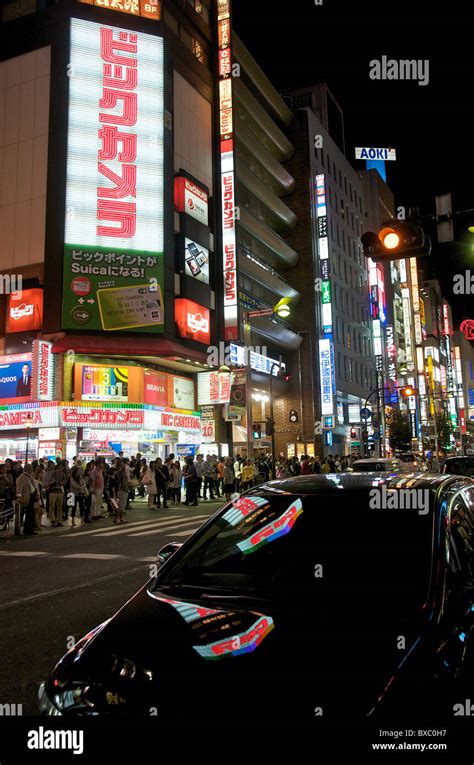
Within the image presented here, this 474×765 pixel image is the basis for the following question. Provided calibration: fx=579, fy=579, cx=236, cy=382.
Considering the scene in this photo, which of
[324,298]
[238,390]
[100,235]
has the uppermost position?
[324,298]

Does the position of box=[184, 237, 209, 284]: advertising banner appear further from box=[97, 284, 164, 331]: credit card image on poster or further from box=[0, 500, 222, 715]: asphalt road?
box=[0, 500, 222, 715]: asphalt road

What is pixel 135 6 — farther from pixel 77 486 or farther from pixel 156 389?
pixel 77 486

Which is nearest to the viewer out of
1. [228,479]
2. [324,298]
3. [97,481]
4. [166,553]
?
[166,553]

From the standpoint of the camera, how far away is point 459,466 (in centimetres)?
1212

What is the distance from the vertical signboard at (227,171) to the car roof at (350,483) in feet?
103

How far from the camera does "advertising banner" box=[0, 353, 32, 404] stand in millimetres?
27953

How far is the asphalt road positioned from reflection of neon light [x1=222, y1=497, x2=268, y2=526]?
1231 mm

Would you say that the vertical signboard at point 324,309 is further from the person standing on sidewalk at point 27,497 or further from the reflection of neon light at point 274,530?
the reflection of neon light at point 274,530

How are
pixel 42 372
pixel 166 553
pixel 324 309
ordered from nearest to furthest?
pixel 166 553 < pixel 42 372 < pixel 324 309

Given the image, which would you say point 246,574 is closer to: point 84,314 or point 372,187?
point 84,314

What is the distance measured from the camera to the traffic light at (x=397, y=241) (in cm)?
798

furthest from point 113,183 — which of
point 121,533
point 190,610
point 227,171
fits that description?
point 190,610

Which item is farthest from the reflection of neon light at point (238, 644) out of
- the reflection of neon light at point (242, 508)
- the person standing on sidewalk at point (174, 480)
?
the person standing on sidewalk at point (174, 480)

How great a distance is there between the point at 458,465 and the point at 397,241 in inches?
237
